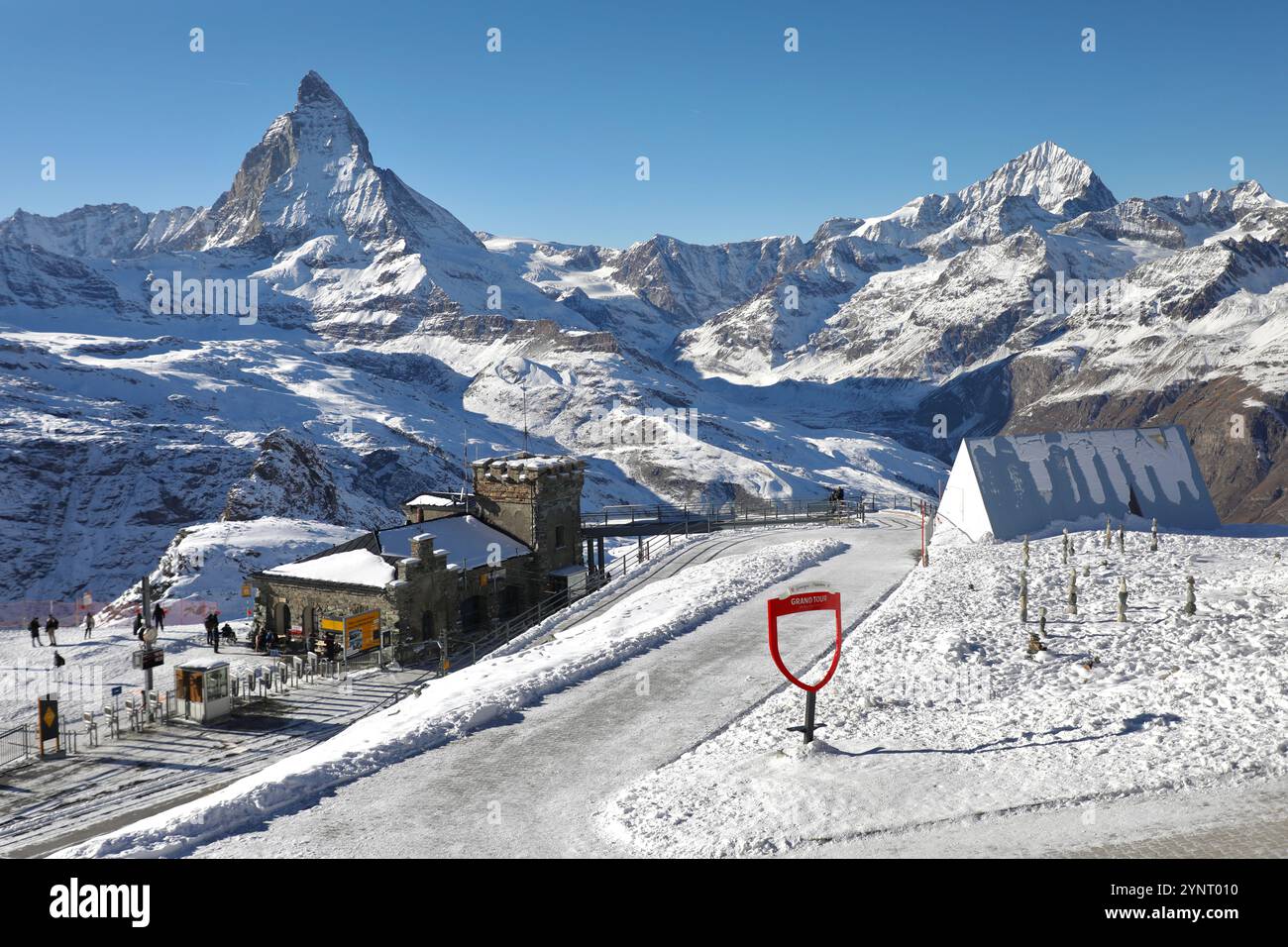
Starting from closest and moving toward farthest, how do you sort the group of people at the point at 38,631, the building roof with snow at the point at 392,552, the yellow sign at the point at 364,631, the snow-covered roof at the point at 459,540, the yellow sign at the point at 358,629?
the yellow sign at the point at 358,629, the yellow sign at the point at 364,631, the building roof with snow at the point at 392,552, the group of people at the point at 38,631, the snow-covered roof at the point at 459,540

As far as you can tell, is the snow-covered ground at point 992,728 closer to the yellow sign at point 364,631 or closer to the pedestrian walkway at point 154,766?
the pedestrian walkway at point 154,766

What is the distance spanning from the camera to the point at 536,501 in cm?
4553

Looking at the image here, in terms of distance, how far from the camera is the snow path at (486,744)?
51.0ft

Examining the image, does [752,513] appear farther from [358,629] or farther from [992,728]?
[992,728]

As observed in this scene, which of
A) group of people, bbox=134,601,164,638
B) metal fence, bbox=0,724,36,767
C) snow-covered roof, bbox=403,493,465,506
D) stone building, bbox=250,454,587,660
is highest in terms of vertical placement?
snow-covered roof, bbox=403,493,465,506

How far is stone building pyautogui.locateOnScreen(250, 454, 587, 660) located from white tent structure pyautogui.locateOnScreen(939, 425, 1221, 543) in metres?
19.4

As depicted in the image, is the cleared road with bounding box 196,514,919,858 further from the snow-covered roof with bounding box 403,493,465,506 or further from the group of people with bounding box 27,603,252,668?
the snow-covered roof with bounding box 403,493,465,506

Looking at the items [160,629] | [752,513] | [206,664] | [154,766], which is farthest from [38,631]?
[752,513]

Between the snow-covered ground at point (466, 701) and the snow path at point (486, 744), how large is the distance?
0.14 ft

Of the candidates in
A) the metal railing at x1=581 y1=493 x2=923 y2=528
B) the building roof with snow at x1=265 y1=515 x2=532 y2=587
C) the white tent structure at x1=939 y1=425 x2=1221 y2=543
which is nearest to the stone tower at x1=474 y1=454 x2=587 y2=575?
the building roof with snow at x1=265 y1=515 x2=532 y2=587

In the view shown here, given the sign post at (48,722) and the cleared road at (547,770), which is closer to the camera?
the cleared road at (547,770)

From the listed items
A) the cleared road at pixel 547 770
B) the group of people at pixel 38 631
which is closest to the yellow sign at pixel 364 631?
the cleared road at pixel 547 770

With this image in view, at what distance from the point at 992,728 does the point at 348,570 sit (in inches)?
1131

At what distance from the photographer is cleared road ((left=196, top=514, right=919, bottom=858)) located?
15.0 metres
